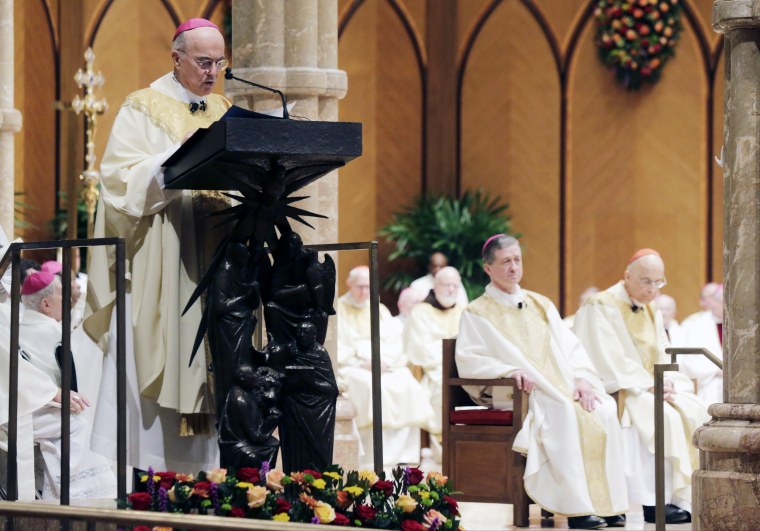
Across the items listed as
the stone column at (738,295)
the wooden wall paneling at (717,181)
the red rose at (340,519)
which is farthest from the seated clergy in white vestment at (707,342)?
the red rose at (340,519)

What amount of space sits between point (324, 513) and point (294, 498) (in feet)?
0.52

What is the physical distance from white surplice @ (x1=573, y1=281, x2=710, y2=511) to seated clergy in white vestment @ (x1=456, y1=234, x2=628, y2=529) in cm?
30

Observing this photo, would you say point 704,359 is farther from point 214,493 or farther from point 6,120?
point 214,493

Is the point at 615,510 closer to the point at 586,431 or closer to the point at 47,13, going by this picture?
the point at 586,431

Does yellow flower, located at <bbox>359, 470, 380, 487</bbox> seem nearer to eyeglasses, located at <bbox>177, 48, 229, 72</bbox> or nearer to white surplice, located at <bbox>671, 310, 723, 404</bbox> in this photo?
eyeglasses, located at <bbox>177, 48, 229, 72</bbox>

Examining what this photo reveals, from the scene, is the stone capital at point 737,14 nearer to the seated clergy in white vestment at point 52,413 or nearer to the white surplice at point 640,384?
the white surplice at point 640,384

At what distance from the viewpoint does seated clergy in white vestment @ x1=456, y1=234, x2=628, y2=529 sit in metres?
8.43

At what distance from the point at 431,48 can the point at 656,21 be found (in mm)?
2326

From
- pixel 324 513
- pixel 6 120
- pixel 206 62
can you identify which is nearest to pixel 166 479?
pixel 324 513

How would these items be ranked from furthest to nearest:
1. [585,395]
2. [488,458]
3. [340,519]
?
1. [585,395]
2. [488,458]
3. [340,519]

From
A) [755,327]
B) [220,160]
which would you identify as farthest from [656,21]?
[220,160]

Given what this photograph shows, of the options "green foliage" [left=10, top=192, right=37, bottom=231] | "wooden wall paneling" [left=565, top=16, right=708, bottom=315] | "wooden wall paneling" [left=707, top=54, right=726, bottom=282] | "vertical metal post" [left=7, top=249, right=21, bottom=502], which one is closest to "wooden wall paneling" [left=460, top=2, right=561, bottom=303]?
"wooden wall paneling" [left=565, top=16, right=708, bottom=315]

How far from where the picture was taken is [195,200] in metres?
5.29

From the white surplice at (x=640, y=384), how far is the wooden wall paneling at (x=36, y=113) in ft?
23.5
